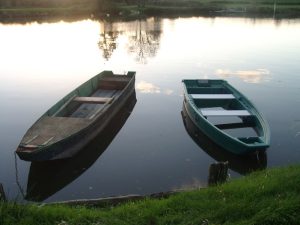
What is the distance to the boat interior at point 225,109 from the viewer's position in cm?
1611

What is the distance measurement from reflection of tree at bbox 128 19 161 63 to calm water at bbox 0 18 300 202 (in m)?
0.12

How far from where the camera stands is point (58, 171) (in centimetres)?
1309

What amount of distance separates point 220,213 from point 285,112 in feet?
45.6

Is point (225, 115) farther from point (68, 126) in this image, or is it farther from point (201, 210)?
point (201, 210)

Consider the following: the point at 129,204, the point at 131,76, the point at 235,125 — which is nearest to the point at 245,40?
the point at 131,76

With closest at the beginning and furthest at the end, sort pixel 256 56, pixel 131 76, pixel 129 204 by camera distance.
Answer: pixel 129 204 < pixel 131 76 < pixel 256 56

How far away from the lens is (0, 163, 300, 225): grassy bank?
6.72m

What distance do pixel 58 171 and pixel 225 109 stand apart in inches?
376

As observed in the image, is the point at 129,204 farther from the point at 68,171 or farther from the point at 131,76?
the point at 131,76

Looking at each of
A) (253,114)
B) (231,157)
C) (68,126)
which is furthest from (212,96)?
(68,126)

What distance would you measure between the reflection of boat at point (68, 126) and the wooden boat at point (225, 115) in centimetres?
396

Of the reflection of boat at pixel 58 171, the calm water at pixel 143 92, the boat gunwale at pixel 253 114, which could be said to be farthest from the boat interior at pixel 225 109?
the reflection of boat at pixel 58 171

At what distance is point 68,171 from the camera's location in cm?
1321

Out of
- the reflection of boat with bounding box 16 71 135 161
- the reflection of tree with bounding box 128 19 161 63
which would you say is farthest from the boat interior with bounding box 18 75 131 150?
the reflection of tree with bounding box 128 19 161 63
